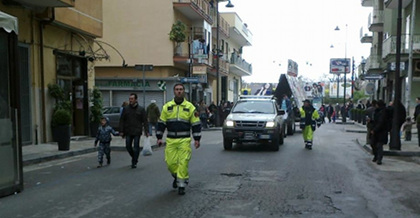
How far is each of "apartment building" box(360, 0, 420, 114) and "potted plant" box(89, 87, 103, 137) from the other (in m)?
12.4

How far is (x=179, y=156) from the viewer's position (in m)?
7.77

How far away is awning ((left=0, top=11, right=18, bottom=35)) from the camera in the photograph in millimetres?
7742

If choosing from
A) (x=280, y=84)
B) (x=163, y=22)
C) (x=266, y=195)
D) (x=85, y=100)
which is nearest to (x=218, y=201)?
(x=266, y=195)

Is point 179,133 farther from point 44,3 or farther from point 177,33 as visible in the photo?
point 177,33

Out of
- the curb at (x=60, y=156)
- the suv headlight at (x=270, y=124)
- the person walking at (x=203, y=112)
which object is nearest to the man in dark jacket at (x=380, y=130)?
the suv headlight at (x=270, y=124)

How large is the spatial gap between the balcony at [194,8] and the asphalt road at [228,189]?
62.5ft

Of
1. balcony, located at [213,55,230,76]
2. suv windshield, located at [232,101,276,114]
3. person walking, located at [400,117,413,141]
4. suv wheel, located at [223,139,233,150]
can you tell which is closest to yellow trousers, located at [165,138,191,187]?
suv wheel, located at [223,139,233,150]

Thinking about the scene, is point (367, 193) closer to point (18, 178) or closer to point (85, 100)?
point (18, 178)

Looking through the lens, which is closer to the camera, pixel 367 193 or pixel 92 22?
pixel 367 193

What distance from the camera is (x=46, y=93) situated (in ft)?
53.0

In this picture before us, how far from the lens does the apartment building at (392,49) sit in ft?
74.7

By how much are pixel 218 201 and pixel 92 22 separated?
13587 mm

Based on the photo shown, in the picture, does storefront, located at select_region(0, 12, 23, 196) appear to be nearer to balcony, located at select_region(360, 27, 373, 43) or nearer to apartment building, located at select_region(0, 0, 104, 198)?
apartment building, located at select_region(0, 0, 104, 198)

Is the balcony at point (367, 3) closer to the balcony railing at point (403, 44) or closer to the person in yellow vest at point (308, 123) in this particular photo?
the balcony railing at point (403, 44)
